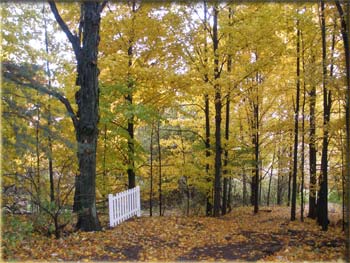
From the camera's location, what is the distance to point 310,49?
8.75 metres

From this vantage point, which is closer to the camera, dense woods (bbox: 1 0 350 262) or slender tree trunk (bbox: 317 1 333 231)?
dense woods (bbox: 1 0 350 262)

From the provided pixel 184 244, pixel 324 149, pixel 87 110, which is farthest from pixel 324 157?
pixel 87 110

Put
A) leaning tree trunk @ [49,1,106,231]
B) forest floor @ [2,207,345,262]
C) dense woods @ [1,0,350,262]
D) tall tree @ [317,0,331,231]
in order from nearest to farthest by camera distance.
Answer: forest floor @ [2,207,345,262], dense woods @ [1,0,350,262], leaning tree trunk @ [49,1,106,231], tall tree @ [317,0,331,231]

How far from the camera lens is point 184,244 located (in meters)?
5.80

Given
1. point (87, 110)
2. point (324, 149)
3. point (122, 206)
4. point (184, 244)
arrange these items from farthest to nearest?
point (122, 206), point (324, 149), point (87, 110), point (184, 244)

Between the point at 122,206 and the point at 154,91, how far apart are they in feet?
10.6

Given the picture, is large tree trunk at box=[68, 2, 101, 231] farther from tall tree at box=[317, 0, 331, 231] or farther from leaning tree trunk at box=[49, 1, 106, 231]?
tall tree at box=[317, 0, 331, 231]

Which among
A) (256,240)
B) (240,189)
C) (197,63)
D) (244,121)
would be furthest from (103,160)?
(240,189)

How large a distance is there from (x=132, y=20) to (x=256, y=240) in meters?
6.02

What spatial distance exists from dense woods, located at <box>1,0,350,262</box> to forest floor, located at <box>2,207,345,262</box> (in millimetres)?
392

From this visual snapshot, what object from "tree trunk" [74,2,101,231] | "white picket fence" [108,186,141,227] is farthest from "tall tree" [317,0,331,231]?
"white picket fence" [108,186,141,227]

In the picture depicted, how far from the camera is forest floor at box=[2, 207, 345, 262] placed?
4.68 meters

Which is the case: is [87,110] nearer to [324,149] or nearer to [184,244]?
[184,244]

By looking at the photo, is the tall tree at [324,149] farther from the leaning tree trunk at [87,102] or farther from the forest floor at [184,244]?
the leaning tree trunk at [87,102]
